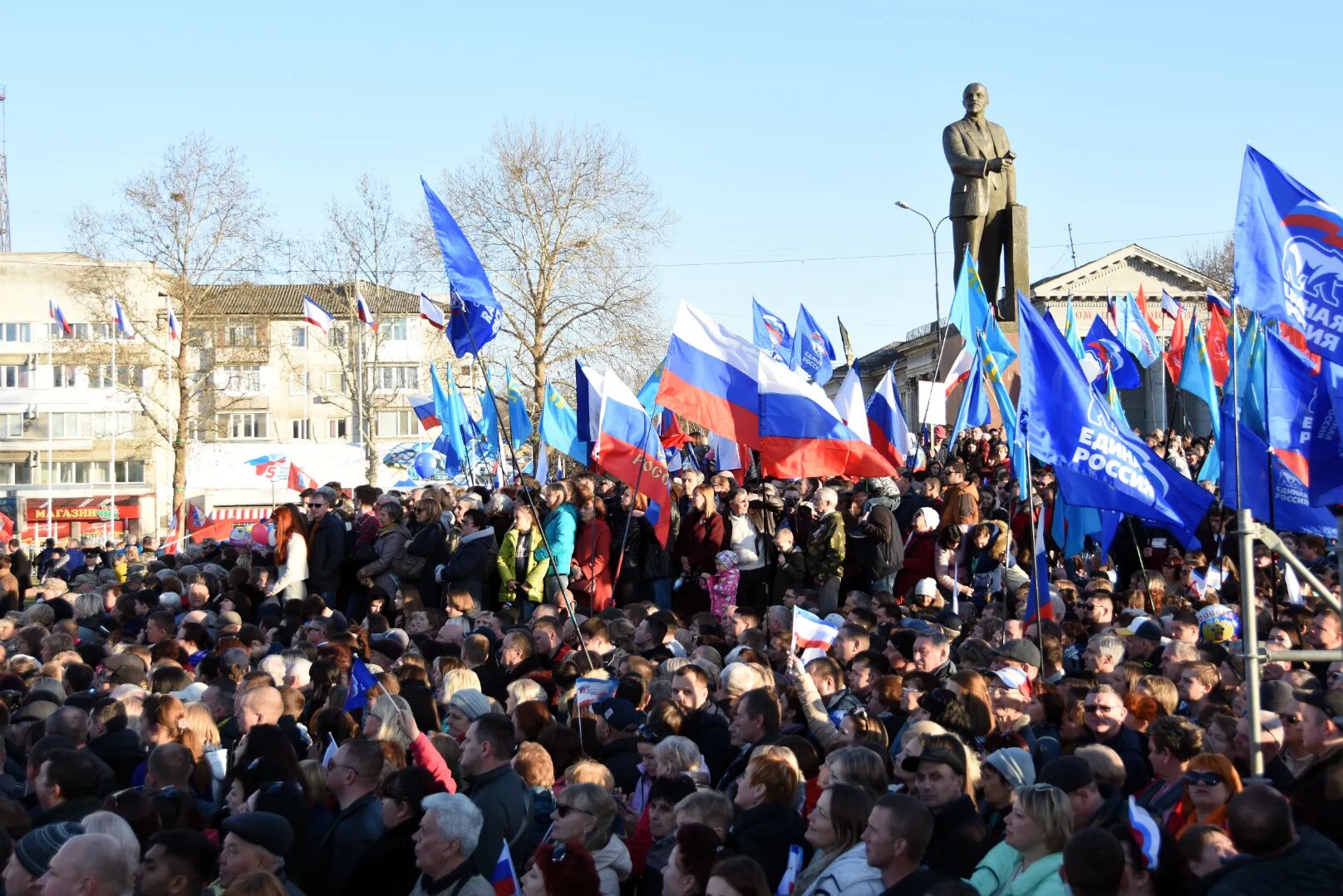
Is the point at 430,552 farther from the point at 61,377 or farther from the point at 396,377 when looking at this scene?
the point at 61,377

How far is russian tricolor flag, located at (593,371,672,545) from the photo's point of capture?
13.1 m

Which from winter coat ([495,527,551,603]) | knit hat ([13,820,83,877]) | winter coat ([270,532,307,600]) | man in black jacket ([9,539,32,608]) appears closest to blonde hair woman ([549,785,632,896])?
knit hat ([13,820,83,877])

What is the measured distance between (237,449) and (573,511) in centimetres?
3499

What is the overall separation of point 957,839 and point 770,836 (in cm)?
74

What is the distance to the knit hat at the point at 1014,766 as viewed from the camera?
6523 mm

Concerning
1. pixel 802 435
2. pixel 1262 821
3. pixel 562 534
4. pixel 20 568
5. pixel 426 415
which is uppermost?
pixel 426 415

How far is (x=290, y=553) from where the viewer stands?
48.6ft

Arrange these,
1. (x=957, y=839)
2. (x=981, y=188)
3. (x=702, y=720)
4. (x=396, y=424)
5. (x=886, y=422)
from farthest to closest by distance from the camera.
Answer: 1. (x=396, y=424)
2. (x=981, y=188)
3. (x=886, y=422)
4. (x=702, y=720)
5. (x=957, y=839)

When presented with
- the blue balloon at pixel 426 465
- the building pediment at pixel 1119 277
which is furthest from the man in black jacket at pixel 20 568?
the building pediment at pixel 1119 277

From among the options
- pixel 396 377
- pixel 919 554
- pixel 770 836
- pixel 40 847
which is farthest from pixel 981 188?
pixel 396 377

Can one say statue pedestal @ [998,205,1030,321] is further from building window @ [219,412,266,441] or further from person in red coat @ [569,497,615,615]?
building window @ [219,412,266,441]

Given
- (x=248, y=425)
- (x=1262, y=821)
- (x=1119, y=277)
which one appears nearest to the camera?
(x=1262, y=821)

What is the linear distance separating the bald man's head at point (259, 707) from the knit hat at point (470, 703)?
3.07ft

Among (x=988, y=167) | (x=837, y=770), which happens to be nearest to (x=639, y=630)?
(x=837, y=770)
